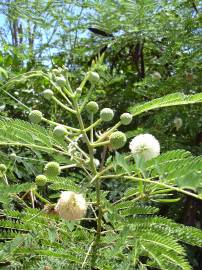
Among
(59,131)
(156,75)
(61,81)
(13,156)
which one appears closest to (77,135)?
Result: (59,131)

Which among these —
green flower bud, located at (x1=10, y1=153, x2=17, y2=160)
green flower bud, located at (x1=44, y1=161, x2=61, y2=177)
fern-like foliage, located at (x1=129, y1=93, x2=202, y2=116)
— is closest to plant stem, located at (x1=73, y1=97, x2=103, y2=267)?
green flower bud, located at (x1=44, y1=161, x2=61, y2=177)

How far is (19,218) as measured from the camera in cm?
180

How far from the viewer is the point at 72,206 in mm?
1552

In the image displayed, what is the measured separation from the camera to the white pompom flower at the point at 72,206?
5.09ft

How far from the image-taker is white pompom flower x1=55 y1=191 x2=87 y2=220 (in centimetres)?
155

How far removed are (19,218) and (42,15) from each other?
2681 mm

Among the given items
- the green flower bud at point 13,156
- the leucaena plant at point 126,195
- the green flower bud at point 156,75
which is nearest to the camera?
the leucaena plant at point 126,195

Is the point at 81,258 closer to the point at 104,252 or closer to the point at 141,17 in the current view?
the point at 104,252

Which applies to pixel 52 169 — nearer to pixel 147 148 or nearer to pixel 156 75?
pixel 147 148

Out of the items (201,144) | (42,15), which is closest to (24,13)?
(42,15)

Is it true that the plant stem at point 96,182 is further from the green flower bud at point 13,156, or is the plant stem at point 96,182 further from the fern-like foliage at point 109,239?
the green flower bud at point 13,156

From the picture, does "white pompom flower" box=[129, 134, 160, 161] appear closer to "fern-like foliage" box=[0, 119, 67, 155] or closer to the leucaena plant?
the leucaena plant

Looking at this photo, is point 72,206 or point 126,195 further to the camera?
point 126,195

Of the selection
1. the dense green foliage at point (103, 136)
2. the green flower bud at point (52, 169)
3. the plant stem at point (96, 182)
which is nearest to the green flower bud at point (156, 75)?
the dense green foliage at point (103, 136)
